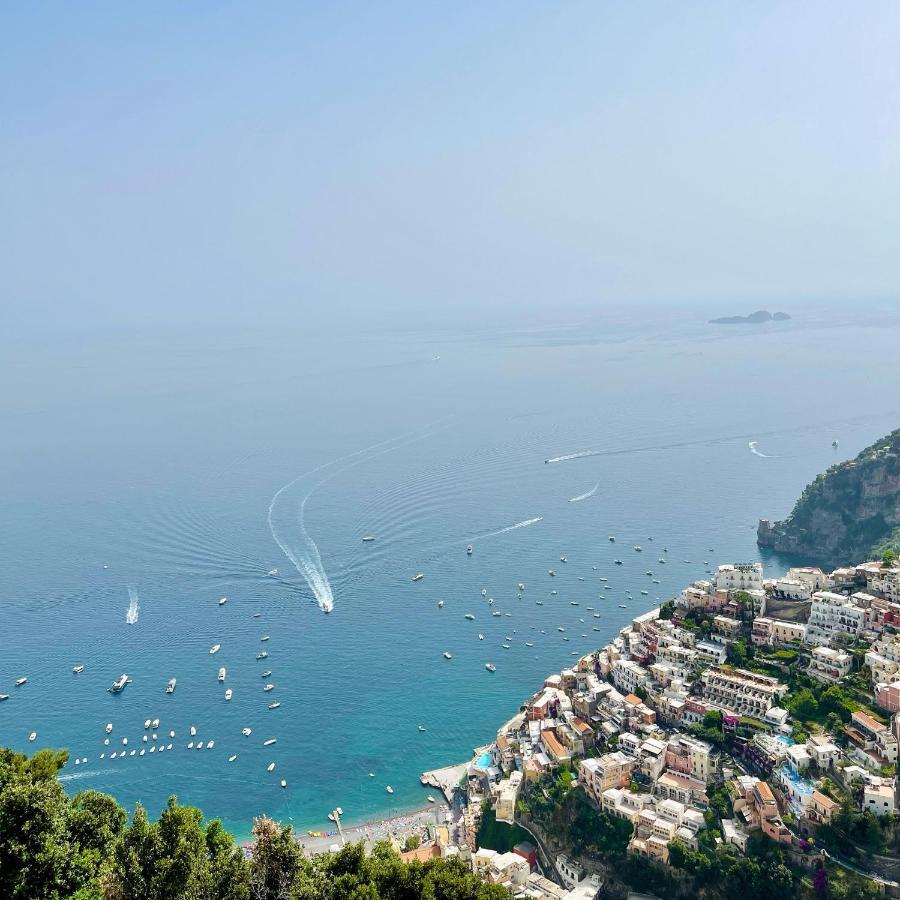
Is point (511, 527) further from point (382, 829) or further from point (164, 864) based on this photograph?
point (164, 864)

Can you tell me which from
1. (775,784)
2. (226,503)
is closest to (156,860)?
(775,784)

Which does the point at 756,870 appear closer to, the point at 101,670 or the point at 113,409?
the point at 101,670

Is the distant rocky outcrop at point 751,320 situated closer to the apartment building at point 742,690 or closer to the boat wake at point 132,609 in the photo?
the boat wake at point 132,609

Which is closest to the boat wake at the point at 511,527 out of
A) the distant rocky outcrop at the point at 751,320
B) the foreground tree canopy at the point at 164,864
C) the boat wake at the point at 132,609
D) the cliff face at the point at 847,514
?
the cliff face at the point at 847,514

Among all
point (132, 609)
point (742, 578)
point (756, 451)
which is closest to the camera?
point (742, 578)

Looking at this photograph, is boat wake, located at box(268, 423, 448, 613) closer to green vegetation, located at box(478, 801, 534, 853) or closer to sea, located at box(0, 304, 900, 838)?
sea, located at box(0, 304, 900, 838)

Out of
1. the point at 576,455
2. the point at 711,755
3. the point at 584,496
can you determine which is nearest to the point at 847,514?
the point at 584,496

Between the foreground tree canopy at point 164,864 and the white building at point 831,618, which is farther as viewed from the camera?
the white building at point 831,618
